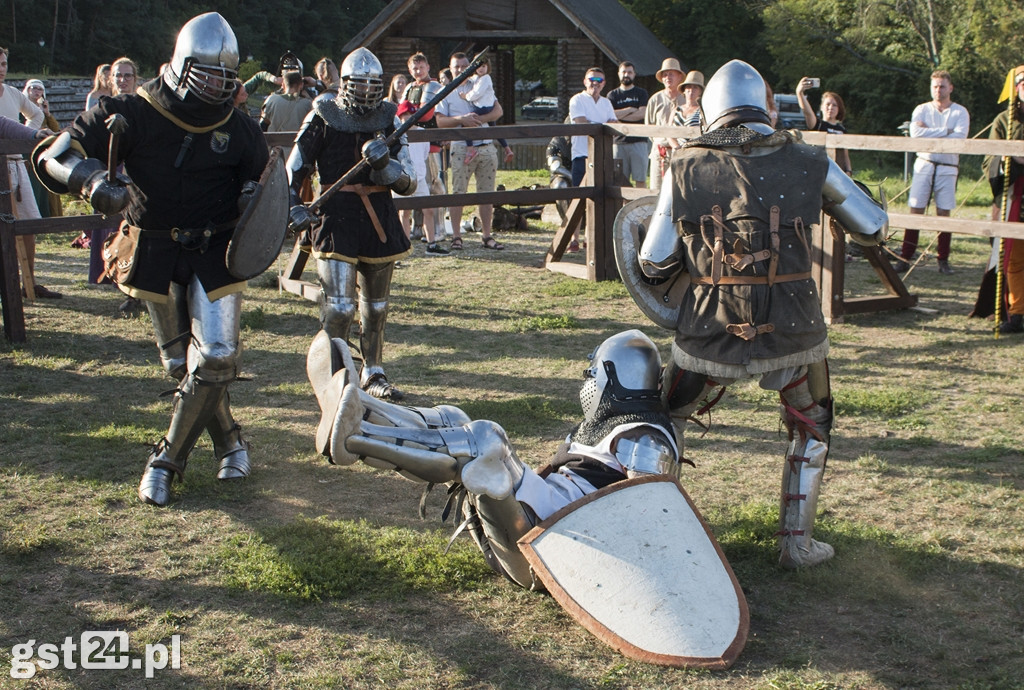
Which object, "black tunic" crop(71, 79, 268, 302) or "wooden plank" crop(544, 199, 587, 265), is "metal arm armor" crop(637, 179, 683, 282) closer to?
"black tunic" crop(71, 79, 268, 302)

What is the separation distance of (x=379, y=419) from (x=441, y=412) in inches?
10.0

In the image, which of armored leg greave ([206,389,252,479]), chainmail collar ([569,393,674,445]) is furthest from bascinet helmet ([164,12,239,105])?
chainmail collar ([569,393,674,445])

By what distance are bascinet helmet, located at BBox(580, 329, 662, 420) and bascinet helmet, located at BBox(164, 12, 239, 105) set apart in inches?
72.5

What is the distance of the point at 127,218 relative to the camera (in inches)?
174

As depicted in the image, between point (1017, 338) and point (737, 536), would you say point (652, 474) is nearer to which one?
point (737, 536)

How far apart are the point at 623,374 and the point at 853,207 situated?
39.2 inches

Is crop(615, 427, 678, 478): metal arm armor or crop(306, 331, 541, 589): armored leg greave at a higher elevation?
crop(306, 331, 541, 589): armored leg greave

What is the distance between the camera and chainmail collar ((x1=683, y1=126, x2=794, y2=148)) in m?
3.54

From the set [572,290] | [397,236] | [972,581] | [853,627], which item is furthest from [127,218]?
[572,290]

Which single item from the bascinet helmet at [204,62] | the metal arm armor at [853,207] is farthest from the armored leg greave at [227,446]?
the metal arm armor at [853,207]

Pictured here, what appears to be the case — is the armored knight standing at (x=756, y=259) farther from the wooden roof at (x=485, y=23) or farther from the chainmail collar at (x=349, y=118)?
the wooden roof at (x=485, y=23)

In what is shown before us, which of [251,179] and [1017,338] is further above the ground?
[251,179]

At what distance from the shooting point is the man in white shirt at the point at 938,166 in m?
9.32

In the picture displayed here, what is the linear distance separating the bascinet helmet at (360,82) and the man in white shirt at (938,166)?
17.9ft
